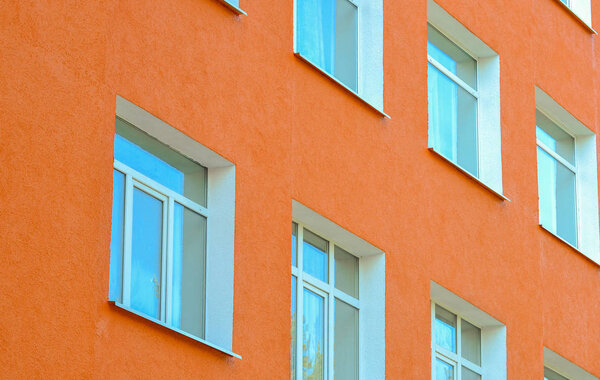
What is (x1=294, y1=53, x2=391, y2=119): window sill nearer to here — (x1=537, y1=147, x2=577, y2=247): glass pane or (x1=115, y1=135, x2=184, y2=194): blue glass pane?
(x1=115, y1=135, x2=184, y2=194): blue glass pane

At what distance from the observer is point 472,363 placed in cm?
1778

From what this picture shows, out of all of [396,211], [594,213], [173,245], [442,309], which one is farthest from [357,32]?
[594,213]

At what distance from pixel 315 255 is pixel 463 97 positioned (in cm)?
424

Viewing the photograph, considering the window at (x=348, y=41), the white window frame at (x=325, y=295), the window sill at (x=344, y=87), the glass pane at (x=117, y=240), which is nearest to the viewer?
the glass pane at (x=117, y=240)

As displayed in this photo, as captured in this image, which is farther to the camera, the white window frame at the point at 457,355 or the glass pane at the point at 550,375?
the glass pane at the point at 550,375

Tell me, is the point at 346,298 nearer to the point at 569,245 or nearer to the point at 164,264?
the point at 164,264

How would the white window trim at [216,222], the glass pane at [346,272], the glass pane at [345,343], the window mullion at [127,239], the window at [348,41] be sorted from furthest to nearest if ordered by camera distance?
the window at [348,41] < the glass pane at [346,272] < the glass pane at [345,343] < the white window trim at [216,222] < the window mullion at [127,239]

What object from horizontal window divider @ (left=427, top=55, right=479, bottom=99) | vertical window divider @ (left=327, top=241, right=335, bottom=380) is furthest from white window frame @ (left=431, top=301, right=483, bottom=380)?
horizontal window divider @ (left=427, top=55, right=479, bottom=99)

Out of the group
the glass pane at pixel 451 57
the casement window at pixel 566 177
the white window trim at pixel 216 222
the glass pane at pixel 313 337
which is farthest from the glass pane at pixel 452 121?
the white window trim at pixel 216 222

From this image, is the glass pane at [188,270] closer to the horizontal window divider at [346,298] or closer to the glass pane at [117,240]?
the glass pane at [117,240]

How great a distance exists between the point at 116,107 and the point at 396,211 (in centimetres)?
423

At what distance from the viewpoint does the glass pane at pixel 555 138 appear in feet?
68.1

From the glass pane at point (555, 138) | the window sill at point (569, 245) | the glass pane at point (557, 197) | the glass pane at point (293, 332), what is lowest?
the glass pane at point (293, 332)

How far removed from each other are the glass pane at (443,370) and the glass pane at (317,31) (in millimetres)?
3389
